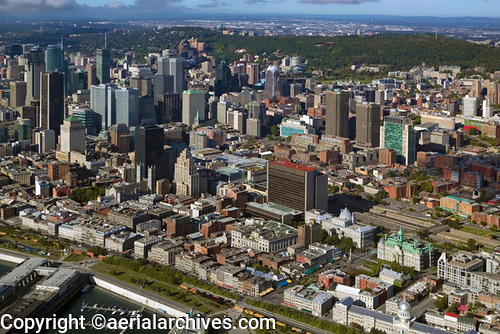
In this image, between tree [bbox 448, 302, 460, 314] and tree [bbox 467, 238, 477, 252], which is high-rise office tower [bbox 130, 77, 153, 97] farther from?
tree [bbox 448, 302, 460, 314]

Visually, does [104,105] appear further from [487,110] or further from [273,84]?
[487,110]

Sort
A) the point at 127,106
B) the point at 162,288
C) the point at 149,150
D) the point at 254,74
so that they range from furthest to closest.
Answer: the point at 254,74 < the point at 127,106 < the point at 149,150 < the point at 162,288

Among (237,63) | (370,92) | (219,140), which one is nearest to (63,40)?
(237,63)

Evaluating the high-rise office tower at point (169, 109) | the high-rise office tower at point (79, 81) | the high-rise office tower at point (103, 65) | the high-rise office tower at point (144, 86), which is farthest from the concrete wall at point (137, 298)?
the high-rise office tower at point (103, 65)

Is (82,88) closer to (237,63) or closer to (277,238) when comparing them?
(237,63)

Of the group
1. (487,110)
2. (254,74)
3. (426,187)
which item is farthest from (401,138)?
(254,74)

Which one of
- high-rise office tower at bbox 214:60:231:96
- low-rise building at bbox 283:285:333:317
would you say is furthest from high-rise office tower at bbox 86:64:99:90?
low-rise building at bbox 283:285:333:317

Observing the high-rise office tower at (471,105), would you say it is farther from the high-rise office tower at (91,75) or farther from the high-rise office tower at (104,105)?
the high-rise office tower at (91,75)
